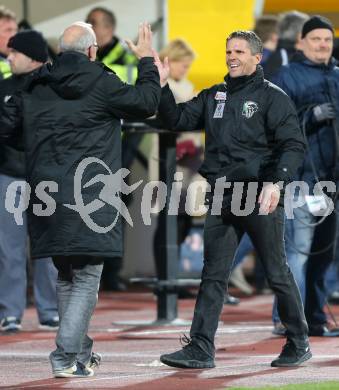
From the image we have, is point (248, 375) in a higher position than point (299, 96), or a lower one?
lower

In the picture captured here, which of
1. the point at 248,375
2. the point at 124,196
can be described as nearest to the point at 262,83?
the point at 248,375

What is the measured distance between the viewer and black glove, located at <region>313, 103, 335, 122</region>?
11156mm

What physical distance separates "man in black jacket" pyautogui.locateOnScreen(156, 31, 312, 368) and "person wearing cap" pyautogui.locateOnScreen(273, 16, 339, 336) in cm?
186

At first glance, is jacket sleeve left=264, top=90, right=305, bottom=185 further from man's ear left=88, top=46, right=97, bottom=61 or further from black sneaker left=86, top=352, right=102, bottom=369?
black sneaker left=86, top=352, right=102, bottom=369

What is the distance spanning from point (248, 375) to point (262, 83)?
185cm

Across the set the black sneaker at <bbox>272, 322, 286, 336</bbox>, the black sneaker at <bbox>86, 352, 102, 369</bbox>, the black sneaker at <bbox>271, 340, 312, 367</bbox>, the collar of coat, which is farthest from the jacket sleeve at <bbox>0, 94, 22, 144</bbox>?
the black sneaker at <bbox>272, 322, 286, 336</bbox>

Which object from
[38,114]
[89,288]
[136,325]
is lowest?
[136,325]

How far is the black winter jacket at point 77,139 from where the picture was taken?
884cm

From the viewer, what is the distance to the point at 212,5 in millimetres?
16344

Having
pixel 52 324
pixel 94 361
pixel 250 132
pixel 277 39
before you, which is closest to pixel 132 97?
pixel 250 132

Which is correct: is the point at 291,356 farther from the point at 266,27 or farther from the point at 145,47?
the point at 266,27

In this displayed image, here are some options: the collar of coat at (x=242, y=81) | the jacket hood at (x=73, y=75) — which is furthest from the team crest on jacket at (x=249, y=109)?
the jacket hood at (x=73, y=75)

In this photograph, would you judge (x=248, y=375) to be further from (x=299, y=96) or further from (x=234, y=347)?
(x=299, y=96)

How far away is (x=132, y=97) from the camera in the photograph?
8867 millimetres
